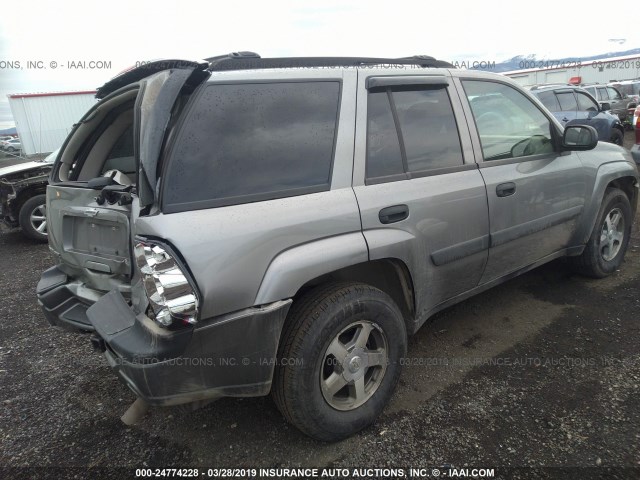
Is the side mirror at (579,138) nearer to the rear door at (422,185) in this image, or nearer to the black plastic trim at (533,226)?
the black plastic trim at (533,226)

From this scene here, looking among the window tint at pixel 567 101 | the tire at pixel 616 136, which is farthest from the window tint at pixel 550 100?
the tire at pixel 616 136

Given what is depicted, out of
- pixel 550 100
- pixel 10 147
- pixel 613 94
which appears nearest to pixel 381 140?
pixel 550 100

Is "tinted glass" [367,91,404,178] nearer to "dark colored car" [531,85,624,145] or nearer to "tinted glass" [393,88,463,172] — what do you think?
"tinted glass" [393,88,463,172]

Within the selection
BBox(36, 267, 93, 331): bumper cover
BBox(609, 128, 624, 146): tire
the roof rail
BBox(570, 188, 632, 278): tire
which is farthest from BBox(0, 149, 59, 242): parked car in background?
BBox(609, 128, 624, 146): tire

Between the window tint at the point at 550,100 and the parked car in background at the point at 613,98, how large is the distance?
706 cm

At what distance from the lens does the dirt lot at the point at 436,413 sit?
7.23ft

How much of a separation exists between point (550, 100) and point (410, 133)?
29.3 ft

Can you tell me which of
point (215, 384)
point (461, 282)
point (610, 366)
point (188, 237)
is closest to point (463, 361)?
point (461, 282)

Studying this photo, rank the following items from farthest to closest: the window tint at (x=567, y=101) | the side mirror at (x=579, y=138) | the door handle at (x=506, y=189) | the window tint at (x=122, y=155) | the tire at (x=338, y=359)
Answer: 1. the window tint at (x=567, y=101)
2. the side mirror at (x=579, y=138)
3. the window tint at (x=122, y=155)
4. the door handle at (x=506, y=189)
5. the tire at (x=338, y=359)

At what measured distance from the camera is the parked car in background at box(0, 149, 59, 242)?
655cm

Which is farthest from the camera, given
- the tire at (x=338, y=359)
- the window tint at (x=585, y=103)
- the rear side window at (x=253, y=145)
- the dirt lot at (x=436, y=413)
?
the window tint at (x=585, y=103)

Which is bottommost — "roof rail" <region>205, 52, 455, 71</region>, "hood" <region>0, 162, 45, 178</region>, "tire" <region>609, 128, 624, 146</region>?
"tire" <region>609, 128, 624, 146</region>

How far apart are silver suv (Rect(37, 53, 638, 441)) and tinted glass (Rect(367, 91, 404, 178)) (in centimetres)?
1

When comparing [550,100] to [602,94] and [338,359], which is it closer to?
[602,94]
